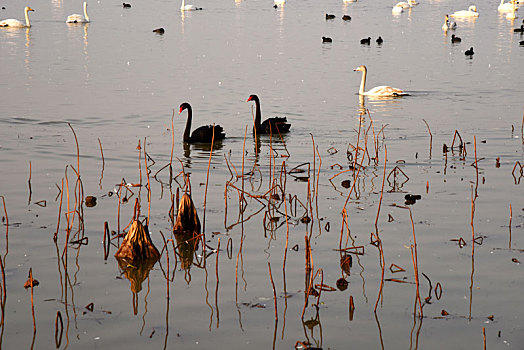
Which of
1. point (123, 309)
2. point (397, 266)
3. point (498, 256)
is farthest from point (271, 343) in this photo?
point (498, 256)

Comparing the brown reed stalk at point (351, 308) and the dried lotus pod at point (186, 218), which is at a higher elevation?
the dried lotus pod at point (186, 218)

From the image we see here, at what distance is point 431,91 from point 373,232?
15.3 m

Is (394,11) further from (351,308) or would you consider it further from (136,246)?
(351,308)

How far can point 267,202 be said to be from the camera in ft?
35.6

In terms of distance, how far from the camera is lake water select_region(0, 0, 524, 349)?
22.4 ft

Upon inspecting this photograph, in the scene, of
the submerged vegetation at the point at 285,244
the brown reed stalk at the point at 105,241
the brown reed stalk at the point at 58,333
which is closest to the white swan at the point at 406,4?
the submerged vegetation at the point at 285,244

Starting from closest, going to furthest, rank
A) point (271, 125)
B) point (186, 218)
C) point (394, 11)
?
point (186, 218), point (271, 125), point (394, 11)

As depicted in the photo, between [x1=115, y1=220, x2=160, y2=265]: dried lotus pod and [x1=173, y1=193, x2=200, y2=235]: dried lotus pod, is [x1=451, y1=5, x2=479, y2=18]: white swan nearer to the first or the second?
[x1=173, y1=193, x2=200, y2=235]: dried lotus pod

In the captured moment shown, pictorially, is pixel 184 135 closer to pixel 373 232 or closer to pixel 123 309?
pixel 373 232

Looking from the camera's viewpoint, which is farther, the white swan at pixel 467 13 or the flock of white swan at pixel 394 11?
the white swan at pixel 467 13

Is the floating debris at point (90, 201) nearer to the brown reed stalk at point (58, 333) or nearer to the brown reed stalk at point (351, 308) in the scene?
the brown reed stalk at point (58, 333)

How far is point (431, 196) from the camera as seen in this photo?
11070mm

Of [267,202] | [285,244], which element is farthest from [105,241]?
[267,202]

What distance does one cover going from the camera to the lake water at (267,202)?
6.82 metres
